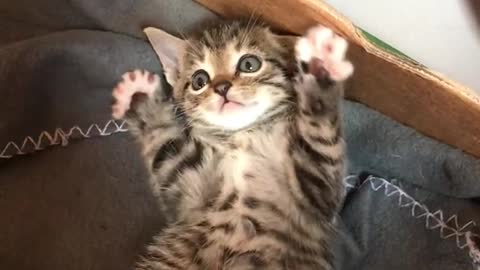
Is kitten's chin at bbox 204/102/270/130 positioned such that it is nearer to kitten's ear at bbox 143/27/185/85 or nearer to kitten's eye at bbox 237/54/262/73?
kitten's eye at bbox 237/54/262/73

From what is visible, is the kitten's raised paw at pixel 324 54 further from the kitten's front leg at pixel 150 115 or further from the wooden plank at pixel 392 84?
the kitten's front leg at pixel 150 115

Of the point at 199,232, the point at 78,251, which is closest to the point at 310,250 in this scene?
the point at 199,232

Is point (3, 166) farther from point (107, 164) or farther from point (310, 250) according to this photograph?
point (310, 250)

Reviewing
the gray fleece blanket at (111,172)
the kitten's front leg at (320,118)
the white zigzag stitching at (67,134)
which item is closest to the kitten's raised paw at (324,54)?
the kitten's front leg at (320,118)

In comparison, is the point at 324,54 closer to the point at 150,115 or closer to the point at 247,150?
the point at 247,150

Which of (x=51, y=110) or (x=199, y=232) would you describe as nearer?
(x=199, y=232)

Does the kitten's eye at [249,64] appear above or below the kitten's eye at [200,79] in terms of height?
below
